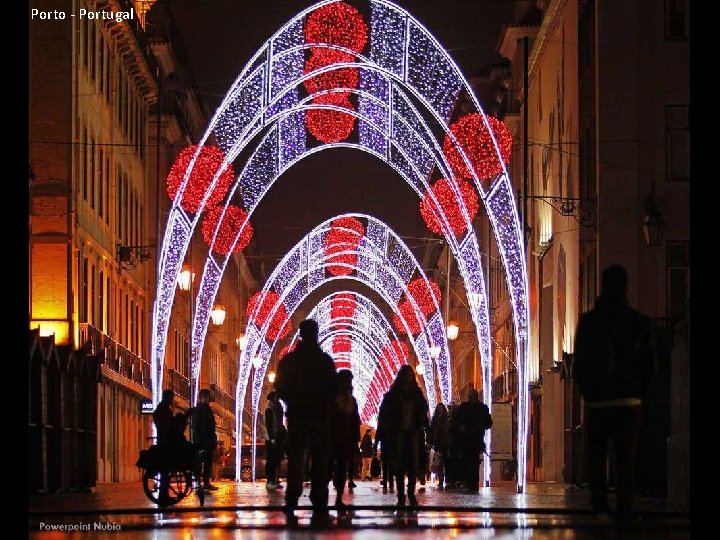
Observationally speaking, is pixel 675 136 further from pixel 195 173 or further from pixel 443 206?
pixel 195 173


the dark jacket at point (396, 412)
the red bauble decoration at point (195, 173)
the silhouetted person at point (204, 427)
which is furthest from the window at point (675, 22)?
the dark jacket at point (396, 412)

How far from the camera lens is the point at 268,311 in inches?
3130

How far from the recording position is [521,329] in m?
36.2

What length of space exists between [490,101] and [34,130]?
38.2 m

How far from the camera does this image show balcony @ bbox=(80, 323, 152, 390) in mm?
51812

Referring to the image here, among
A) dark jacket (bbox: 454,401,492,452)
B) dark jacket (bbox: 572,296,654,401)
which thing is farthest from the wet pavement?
dark jacket (bbox: 454,401,492,452)

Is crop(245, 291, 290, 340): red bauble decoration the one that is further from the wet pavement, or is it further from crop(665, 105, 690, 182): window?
the wet pavement

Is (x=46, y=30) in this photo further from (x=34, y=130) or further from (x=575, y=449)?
(x=575, y=449)

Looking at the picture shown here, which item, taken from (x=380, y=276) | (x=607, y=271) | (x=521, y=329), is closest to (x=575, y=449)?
(x=521, y=329)

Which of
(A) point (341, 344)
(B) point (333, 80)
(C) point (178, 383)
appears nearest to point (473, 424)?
(B) point (333, 80)

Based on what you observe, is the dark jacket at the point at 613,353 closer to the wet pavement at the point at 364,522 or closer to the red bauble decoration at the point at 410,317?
the wet pavement at the point at 364,522

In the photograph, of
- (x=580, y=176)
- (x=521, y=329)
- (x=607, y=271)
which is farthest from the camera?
(x=580, y=176)

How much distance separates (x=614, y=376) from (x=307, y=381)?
555 centimetres

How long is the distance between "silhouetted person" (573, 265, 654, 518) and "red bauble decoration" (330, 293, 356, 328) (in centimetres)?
9469
